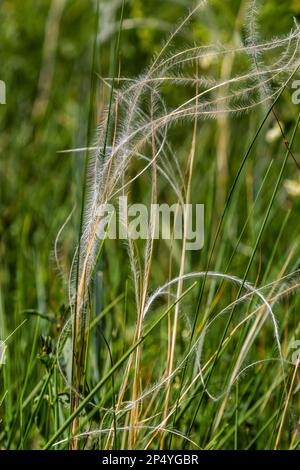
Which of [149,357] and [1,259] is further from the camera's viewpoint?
[1,259]

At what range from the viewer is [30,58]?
357 centimetres

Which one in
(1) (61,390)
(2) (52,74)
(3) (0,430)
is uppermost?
(2) (52,74)

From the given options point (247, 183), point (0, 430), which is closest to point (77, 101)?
point (247, 183)

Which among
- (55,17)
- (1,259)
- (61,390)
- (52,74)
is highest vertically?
(55,17)

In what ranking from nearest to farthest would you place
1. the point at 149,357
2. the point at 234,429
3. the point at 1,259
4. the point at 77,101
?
1. the point at 234,429
2. the point at 149,357
3. the point at 1,259
4. the point at 77,101

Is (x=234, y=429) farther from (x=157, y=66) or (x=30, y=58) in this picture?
(x=30, y=58)

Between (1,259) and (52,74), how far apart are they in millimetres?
1322

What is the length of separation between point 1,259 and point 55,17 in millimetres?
1613

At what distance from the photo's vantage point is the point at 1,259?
2.28 metres

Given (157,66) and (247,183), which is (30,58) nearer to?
(247,183)
